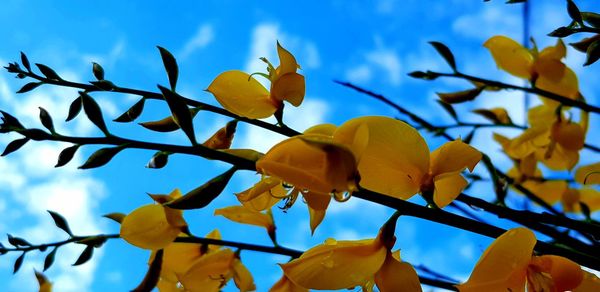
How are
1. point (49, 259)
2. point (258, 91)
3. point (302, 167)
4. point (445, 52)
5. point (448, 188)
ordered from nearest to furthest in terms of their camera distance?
Answer: point (302, 167)
point (448, 188)
point (258, 91)
point (49, 259)
point (445, 52)

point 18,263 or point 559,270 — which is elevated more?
point 559,270

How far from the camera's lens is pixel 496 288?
429mm

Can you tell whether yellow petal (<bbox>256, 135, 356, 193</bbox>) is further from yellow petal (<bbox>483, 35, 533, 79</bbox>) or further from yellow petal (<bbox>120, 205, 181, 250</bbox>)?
yellow petal (<bbox>483, 35, 533, 79</bbox>)

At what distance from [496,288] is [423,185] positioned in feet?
0.29

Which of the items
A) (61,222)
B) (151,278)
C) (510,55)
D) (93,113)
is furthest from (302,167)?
(510,55)

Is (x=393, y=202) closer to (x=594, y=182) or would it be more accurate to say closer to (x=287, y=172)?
(x=287, y=172)

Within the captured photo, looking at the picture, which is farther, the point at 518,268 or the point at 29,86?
the point at 29,86

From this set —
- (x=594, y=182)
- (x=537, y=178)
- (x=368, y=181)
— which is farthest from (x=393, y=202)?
(x=537, y=178)

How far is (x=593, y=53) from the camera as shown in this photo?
0.54 meters

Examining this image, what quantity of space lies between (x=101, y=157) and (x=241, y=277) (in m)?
0.30

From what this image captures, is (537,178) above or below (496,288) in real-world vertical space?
below

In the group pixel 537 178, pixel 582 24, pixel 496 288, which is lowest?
pixel 537 178

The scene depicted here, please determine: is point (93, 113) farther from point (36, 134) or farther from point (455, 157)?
point (455, 157)

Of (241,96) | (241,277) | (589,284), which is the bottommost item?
(241,277)
